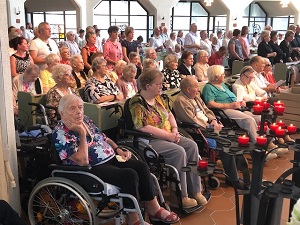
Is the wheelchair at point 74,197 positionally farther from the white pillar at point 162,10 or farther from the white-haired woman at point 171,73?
the white pillar at point 162,10

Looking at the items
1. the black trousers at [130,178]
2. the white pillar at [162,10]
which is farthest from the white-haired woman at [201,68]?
the white pillar at [162,10]

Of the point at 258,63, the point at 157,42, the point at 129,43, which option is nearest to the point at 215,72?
the point at 258,63

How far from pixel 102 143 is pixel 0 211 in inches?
32.4

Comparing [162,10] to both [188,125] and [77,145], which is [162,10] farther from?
[77,145]

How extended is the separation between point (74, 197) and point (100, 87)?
1639 mm

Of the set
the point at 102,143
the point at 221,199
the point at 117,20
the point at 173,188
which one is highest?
the point at 117,20

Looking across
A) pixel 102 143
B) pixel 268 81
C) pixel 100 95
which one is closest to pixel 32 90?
pixel 100 95

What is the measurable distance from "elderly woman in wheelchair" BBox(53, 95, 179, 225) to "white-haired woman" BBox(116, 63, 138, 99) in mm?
1435

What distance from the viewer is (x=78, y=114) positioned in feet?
8.11

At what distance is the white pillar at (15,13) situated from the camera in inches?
404

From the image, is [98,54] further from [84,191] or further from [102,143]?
[84,191]

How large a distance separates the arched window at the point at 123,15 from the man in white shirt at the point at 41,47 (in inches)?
368

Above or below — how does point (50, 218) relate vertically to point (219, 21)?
below

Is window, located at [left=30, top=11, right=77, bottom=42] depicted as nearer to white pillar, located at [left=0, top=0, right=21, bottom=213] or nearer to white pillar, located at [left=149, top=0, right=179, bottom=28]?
white pillar, located at [left=149, top=0, right=179, bottom=28]
